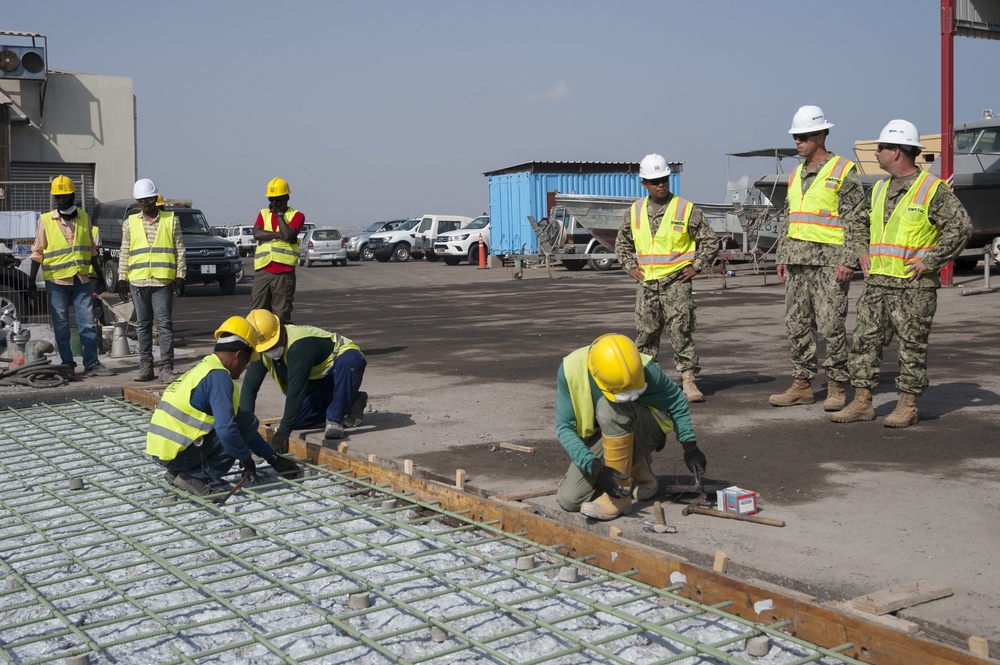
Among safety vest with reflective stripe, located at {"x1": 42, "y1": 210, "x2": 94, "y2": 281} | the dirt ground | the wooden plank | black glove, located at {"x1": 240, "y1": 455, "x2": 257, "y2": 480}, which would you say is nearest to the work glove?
the dirt ground

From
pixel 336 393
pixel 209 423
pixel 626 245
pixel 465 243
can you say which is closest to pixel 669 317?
pixel 626 245

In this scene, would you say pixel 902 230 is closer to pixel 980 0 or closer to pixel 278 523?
pixel 278 523

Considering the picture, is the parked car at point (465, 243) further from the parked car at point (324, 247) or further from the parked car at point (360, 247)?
the parked car at point (360, 247)

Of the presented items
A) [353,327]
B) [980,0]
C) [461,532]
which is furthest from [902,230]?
[980,0]

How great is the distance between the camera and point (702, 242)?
7824 mm

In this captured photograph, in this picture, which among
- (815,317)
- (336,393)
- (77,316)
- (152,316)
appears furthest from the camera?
(77,316)

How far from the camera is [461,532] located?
5.18 metres

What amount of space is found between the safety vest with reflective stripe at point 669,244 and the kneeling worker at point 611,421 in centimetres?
279

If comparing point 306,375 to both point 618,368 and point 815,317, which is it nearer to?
point 618,368

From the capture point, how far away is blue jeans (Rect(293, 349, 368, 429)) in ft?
23.0

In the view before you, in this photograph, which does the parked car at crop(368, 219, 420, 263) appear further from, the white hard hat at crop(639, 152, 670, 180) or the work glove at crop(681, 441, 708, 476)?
the work glove at crop(681, 441, 708, 476)

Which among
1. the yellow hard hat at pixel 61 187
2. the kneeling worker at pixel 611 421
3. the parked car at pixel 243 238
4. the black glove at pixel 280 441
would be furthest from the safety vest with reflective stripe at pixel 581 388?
the parked car at pixel 243 238

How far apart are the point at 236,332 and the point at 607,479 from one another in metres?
2.30

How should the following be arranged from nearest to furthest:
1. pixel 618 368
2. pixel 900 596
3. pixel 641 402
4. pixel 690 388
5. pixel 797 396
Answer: pixel 900 596
pixel 618 368
pixel 641 402
pixel 797 396
pixel 690 388
